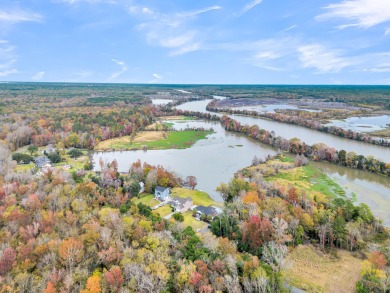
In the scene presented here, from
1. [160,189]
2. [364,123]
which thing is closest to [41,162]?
[160,189]

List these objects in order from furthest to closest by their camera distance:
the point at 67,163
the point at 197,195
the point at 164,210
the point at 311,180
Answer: the point at 67,163
the point at 311,180
the point at 197,195
the point at 164,210

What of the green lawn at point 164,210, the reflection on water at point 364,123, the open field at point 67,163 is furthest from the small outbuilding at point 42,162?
the reflection on water at point 364,123

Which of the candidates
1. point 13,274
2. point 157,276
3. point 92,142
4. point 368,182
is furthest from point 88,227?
point 92,142

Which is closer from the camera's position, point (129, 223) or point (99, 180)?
point (129, 223)

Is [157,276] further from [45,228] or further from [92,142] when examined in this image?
[92,142]

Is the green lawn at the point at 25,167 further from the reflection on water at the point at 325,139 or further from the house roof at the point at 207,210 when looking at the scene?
the reflection on water at the point at 325,139

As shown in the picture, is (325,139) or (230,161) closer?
(230,161)

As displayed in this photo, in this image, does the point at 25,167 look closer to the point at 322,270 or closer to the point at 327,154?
the point at 322,270
